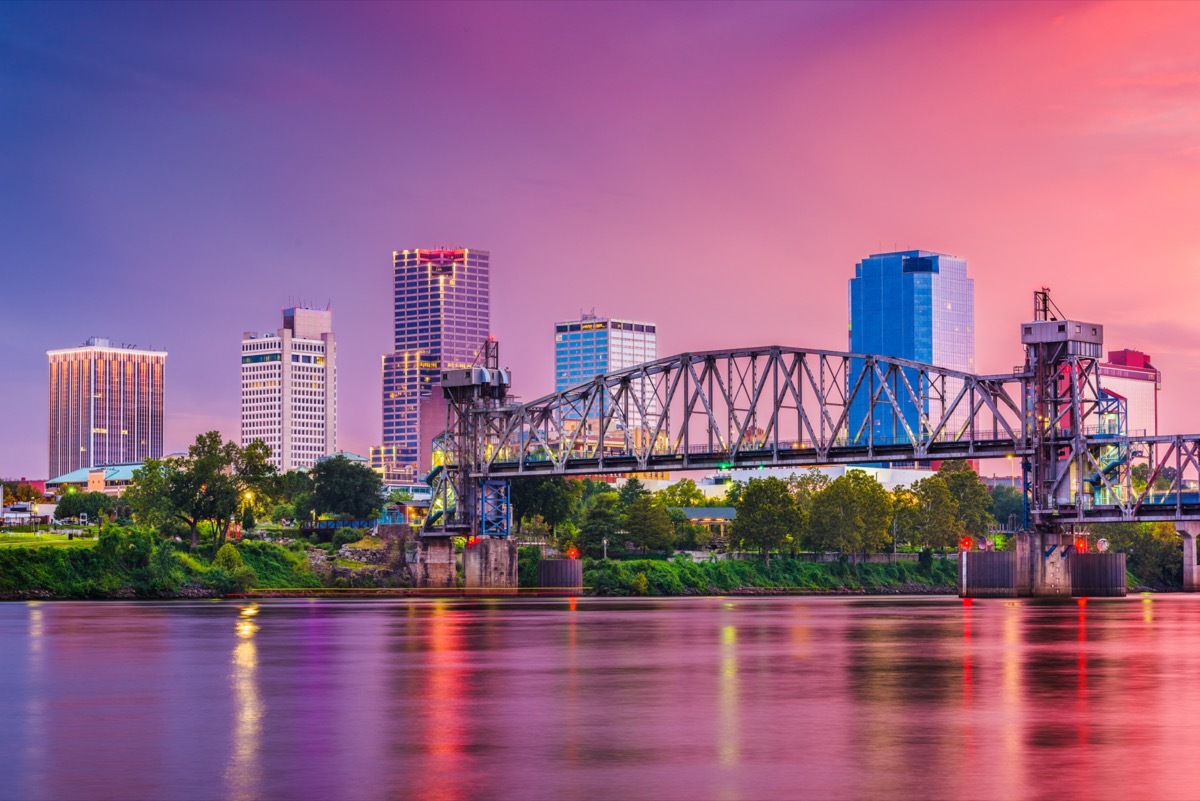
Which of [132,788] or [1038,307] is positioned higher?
[1038,307]

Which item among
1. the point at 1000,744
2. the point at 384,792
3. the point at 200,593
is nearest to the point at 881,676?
the point at 1000,744

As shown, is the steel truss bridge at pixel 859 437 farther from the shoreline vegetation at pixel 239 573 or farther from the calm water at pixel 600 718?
the calm water at pixel 600 718

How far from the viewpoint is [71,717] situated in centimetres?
3259

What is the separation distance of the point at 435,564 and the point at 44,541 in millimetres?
46389

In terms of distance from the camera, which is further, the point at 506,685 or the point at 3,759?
the point at 506,685

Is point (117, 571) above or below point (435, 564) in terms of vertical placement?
above

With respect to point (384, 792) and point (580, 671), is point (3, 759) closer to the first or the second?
point (384, 792)

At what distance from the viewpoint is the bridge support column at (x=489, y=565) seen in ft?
574

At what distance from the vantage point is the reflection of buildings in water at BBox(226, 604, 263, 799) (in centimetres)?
2325

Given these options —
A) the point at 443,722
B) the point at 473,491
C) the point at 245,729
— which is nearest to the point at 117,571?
the point at 473,491

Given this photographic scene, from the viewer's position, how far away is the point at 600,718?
31547 millimetres

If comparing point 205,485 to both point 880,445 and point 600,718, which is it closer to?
point 880,445

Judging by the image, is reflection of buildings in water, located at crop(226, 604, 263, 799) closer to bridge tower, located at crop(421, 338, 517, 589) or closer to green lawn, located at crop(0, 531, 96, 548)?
green lawn, located at crop(0, 531, 96, 548)

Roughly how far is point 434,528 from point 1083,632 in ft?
397
